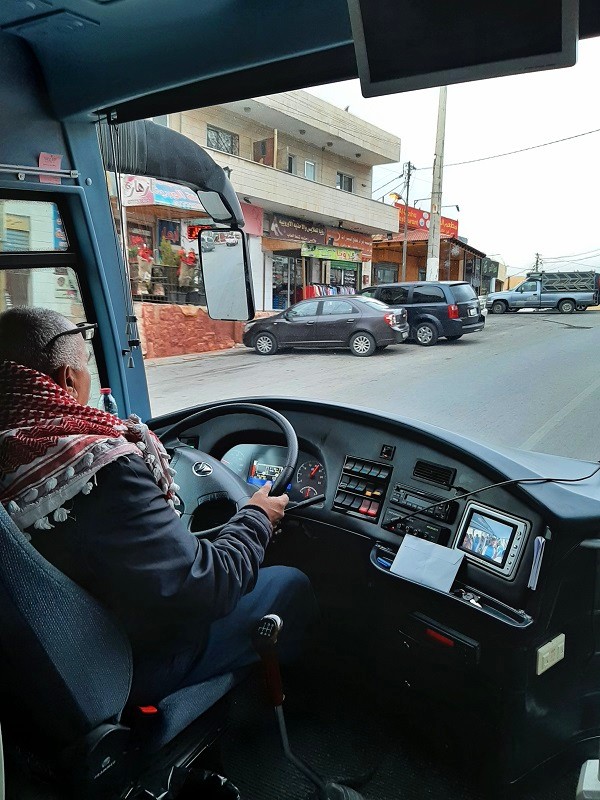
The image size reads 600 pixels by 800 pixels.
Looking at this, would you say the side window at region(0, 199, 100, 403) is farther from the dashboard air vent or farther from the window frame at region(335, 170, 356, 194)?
the window frame at region(335, 170, 356, 194)

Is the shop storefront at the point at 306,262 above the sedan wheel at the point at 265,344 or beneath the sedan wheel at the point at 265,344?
above

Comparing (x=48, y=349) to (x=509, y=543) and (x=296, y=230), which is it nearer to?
(x=509, y=543)

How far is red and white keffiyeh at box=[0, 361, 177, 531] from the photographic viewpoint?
118 centimetres

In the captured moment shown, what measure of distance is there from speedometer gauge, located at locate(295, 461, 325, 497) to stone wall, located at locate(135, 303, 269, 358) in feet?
3.02

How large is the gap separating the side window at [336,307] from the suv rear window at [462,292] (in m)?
0.89

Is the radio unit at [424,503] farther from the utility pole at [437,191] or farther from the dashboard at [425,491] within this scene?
the utility pole at [437,191]

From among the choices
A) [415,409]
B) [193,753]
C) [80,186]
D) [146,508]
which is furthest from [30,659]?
[80,186]

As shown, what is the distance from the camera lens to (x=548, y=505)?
1.75 m

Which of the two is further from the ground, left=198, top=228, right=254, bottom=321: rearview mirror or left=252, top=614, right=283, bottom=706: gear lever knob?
left=198, top=228, right=254, bottom=321: rearview mirror

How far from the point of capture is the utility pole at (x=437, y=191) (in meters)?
2.26

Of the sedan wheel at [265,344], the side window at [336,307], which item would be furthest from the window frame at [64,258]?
the side window at [336,307]

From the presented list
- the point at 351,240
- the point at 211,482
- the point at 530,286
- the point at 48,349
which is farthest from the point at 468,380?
the point at 351,240

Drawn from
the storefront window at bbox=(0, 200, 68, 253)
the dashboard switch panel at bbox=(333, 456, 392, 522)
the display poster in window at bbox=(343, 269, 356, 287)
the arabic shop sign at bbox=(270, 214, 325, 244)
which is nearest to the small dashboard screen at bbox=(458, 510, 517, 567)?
the dashboard switch panel at bbox=(333, 456, 392, 522)

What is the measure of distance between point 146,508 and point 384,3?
1.41m
